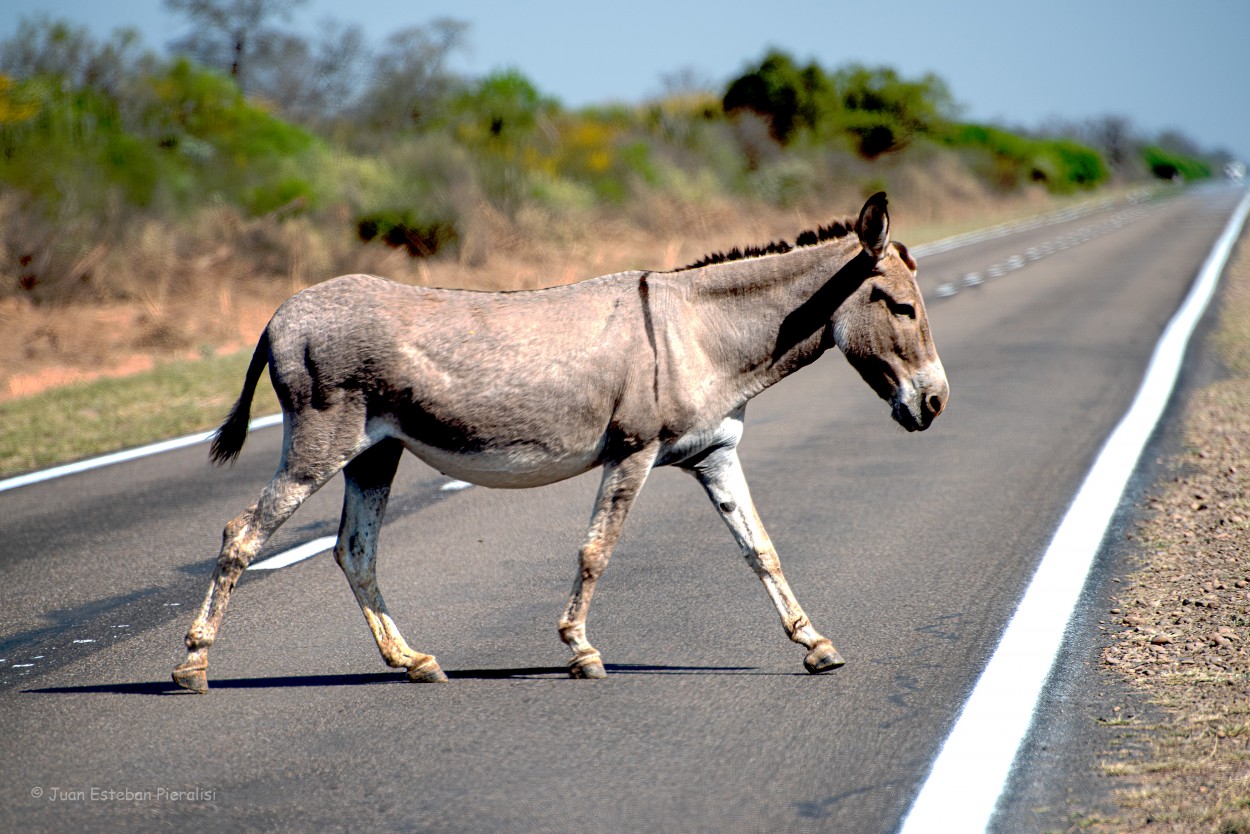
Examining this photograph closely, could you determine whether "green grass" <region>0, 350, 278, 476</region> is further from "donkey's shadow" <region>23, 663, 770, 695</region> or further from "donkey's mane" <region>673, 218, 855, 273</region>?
"donkey's mane" <region>673, 218, 855, 273</region>

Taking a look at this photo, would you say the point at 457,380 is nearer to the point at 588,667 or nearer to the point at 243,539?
the point at 243,539

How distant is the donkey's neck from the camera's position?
5.70 meters

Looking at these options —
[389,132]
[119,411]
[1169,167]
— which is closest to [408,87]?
[389,132]

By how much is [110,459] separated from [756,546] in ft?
24.0

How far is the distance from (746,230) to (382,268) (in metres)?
15.2

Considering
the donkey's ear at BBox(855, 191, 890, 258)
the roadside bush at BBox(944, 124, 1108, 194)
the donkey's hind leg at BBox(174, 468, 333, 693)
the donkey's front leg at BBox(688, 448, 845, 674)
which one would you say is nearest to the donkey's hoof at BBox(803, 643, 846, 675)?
the donkey's front leg at BBox(688, 448, 845, 674)

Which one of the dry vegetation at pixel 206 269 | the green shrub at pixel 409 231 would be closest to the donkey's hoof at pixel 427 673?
the dry vegetation at pixel 206 269

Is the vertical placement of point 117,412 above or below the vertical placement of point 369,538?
below

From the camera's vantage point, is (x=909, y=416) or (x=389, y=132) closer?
(x=909, y=416)

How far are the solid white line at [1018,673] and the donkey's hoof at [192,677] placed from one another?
2.83 m

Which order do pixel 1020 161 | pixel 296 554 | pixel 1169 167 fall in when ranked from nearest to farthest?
pixel 296 554 < pixel 1020 161 < pixel 1169 167

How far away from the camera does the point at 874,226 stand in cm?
548

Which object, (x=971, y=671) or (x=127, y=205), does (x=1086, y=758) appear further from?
(x=127, y=205)

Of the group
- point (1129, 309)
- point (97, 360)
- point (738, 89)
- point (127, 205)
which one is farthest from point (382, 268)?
point (738, 89)
